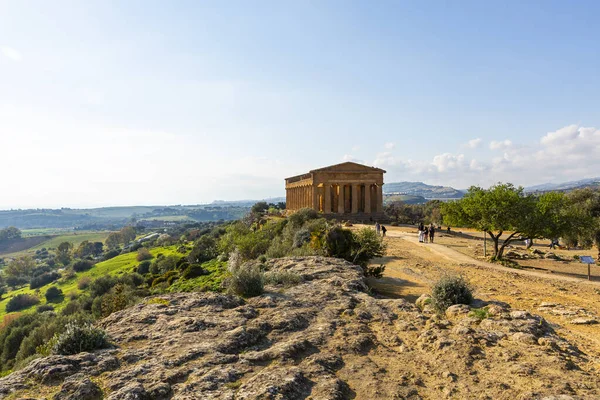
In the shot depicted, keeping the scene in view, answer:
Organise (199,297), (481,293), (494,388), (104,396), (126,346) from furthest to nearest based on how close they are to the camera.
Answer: (481,293)
(199,297)
(126,346)
(494,388)
(104,396)

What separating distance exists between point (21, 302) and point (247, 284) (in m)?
63.6

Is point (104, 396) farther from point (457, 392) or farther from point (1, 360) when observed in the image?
point (1, 360)

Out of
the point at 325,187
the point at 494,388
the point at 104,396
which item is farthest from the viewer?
the point at 325,187

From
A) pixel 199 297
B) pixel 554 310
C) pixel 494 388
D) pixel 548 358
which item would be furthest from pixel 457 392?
pixel 554 310

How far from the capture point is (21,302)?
56.0m

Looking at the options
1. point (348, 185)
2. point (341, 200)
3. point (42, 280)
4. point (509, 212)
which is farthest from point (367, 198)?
point (42, 280)

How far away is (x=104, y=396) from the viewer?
16.4 ft

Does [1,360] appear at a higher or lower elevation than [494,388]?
lower

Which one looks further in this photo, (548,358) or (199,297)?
(199,297)

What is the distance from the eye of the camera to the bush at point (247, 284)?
10.5 m

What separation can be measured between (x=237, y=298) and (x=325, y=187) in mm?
43959

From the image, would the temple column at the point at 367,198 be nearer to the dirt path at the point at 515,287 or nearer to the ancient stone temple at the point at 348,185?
the ancient stone temple at the point at 348,185

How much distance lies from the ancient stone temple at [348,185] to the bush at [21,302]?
47334 millimetres

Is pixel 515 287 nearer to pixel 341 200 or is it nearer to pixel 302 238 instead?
pixel 302 238
